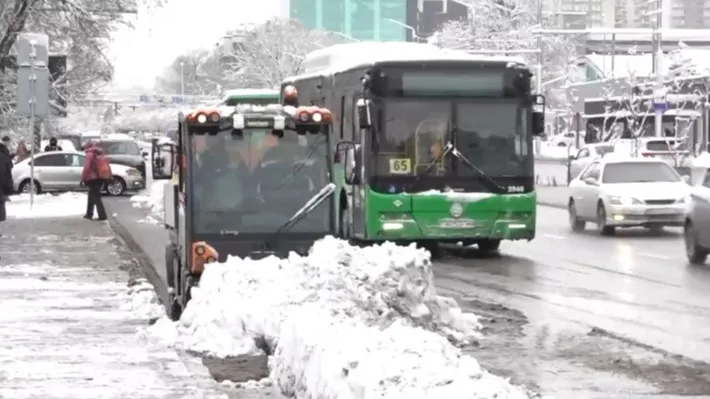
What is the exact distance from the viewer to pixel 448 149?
22156 millimetres

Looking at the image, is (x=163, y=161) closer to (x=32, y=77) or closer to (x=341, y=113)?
(x=341, y=113)

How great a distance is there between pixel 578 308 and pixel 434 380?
8538mm

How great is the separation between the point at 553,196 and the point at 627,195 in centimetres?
1723

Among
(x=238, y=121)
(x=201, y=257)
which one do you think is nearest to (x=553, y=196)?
(x=238, y=121)

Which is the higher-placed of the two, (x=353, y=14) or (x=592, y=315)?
(x=353, y=14)

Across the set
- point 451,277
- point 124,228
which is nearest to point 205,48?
point 124,228

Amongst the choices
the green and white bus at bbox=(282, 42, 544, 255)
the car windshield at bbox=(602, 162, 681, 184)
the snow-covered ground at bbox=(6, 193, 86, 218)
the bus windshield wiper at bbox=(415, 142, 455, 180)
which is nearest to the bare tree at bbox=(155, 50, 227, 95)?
the snow-covered ground at bbox=(6, 193, 86, 218)

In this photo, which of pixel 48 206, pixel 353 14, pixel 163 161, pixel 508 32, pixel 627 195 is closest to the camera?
pixel 163 161

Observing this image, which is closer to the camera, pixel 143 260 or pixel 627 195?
pixel 143 260

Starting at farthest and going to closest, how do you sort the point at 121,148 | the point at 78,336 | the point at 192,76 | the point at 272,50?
the point at 192,76 → the point at 272,50 → the point at 121,148 → the point at 78,336

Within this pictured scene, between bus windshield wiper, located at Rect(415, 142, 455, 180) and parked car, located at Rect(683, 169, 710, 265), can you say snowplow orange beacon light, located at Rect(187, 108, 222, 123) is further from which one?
parked car, located at Rect(683, 169, 710, 265)

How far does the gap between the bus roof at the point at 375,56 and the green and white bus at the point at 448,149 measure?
0.16 metres

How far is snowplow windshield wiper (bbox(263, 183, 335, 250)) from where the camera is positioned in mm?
14148

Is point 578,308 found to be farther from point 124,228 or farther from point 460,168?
point 124,228
